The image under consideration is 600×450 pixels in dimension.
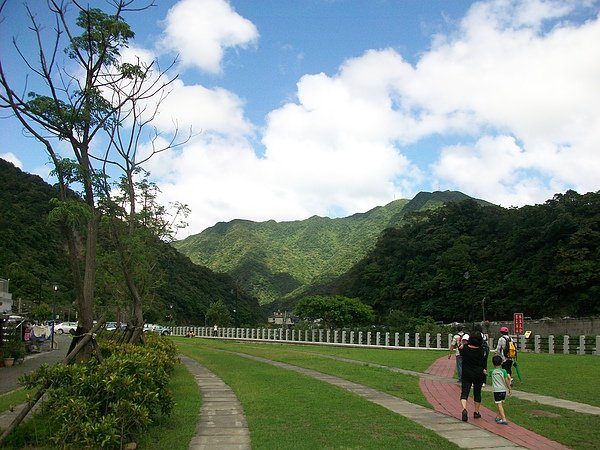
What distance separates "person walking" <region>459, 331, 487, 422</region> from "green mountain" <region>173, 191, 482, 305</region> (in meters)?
92.0

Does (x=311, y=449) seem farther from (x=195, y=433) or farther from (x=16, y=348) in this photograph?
(x=16, y=348)

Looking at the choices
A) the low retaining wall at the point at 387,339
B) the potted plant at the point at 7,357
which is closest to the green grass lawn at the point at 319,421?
the potted plant at the point at 7,357

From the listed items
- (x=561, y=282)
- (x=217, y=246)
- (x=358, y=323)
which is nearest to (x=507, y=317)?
(x=561, y=282)

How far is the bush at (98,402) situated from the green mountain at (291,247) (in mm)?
94621

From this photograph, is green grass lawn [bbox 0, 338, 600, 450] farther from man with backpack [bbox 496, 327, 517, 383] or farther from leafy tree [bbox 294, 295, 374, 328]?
leafy tree [bbox 294, 295, 374, 328]

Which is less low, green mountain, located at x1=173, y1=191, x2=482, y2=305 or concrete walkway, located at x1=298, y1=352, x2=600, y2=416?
green mountain, located at x1=173, y1=191, x2=482, y2=305

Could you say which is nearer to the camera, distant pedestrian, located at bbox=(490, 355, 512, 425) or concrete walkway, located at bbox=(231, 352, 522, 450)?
concrete walkway, located at bbox=(231, 352, 522, 450)

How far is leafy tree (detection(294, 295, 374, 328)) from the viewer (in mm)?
57719

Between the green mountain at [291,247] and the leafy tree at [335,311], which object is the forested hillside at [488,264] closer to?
the leafy tree at [335,311]

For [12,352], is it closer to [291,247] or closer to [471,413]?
[471,413]

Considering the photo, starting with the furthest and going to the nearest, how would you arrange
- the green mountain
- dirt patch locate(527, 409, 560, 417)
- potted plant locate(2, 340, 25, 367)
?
the green mountain, potted plant locate(2, 340, 25, 367), dirt patch locate(527, 409, 560, 417)

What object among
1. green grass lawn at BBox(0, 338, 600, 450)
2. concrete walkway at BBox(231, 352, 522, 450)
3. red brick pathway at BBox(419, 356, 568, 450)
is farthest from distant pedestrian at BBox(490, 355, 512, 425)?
concrete walkway at BBox(231, 352, 522, 450)

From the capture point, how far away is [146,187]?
2428 centimetres

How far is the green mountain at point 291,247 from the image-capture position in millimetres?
116250
